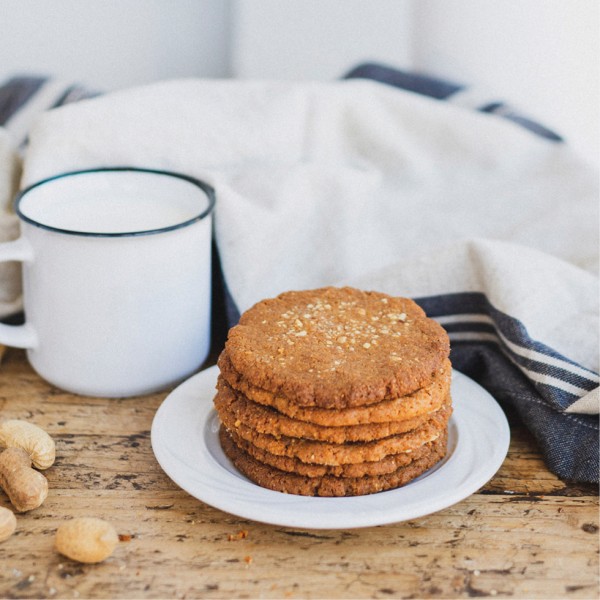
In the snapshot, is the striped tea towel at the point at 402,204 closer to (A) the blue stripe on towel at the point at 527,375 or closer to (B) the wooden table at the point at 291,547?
(A) the blue stripe on towel at the point at 527,375

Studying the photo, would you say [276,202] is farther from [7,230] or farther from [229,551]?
[229,551]

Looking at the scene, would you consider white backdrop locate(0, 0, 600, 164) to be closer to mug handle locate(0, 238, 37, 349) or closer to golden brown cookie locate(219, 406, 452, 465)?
golden brown cookie locate(219, 406, 452, 465)

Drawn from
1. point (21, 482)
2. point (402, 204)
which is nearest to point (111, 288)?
point (21, 482)

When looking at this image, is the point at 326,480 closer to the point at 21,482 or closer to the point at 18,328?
the point at 21,482

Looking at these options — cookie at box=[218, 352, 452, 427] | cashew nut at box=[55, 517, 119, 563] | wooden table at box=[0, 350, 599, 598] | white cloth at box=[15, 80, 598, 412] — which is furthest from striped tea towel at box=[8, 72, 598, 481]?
cashew nut at box=[55, 517, 119, 563]

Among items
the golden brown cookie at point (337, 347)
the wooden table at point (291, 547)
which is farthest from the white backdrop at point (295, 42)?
the wooden table at point (291, 547)

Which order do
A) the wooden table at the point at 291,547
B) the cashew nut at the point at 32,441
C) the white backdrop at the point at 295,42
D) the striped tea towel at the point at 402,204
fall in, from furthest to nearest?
the white backdrop at the point at 295,42 < the striped tea towel at the point at 402,204 < the cashew nut at the point at 32,441 < the wooden table at the point at 291,547

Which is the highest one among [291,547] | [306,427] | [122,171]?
[122,171]
